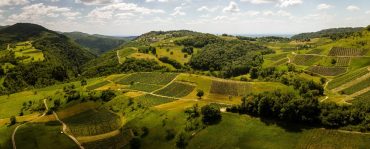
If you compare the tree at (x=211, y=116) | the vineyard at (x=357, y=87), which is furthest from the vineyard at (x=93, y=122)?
the vineyard at (x=357, y=87)

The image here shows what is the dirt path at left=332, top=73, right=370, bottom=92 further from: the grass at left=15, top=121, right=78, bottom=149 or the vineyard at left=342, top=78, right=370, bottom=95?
the grass at left=15, top=121, right=78, bottom=149

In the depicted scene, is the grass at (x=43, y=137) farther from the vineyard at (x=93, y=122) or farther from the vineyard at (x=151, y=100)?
the vineyard at (x=151, y=100)

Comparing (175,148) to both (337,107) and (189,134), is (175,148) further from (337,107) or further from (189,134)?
(337,107)

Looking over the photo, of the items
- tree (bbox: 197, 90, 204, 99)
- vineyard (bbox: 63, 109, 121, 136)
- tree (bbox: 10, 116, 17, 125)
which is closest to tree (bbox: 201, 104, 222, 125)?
tree (bbox: 197, 90, 204, 99)

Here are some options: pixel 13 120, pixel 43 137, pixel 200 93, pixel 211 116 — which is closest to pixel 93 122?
pixel 43 137

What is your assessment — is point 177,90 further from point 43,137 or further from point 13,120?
point 13,120

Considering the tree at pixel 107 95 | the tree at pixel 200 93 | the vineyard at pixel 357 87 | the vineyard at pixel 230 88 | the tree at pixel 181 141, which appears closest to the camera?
the tree at pixel 181 141
